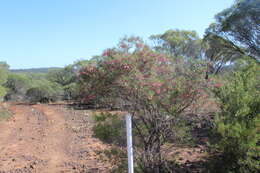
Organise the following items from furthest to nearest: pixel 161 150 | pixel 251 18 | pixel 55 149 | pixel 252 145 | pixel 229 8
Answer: pixel 229 8, pixel 251 18, pixel 55 149, pixel 161 150, pixel 252 145

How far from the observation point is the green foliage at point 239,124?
A: 2.88 meters

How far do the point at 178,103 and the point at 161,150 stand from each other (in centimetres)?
103

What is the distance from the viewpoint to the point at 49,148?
590 centimetres

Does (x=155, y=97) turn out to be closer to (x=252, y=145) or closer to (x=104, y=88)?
(x=104, y=88)

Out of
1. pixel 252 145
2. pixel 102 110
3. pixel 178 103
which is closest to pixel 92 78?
pixel 102 110

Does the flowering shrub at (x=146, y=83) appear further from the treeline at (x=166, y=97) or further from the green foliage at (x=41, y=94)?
the green foliage at (x=41, y=94)

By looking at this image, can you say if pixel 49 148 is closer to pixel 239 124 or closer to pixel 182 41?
pixel 239 124

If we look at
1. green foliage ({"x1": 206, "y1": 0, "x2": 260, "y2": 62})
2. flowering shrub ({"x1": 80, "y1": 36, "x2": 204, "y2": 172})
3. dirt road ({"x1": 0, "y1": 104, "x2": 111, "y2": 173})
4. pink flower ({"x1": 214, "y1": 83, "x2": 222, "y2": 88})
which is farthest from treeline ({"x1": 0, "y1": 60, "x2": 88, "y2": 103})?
pink flower ({"x1": 214, "y1": 83, "x2": 222, "y2": 88})

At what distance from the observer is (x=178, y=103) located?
298cm

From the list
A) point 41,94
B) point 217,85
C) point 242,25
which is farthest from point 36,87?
point 217,85

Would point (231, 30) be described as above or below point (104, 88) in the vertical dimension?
above

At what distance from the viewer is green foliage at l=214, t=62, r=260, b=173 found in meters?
2.88

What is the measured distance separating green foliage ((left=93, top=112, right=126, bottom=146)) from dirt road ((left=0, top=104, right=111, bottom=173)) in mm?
574

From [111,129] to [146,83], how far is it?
109 centimetres
